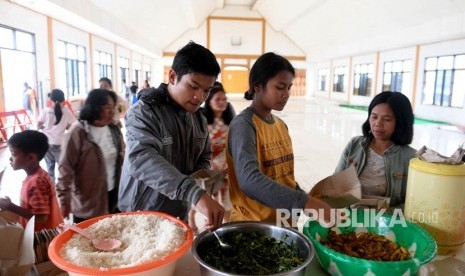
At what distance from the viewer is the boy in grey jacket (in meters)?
1.16

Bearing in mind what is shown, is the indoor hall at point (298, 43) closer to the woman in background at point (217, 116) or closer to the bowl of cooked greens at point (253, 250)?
the bowl of cooked greens at point (253, 250)

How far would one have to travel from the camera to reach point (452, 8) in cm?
956

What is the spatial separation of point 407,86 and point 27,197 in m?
14.2

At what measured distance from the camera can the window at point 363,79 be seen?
55.8ft

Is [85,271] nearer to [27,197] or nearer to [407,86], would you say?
[27,197]

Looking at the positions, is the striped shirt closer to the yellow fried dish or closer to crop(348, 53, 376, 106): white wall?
the yellow fried dish

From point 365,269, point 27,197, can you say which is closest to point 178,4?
point 27,197

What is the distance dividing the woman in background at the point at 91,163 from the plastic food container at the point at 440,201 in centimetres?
189

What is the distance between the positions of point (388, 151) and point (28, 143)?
6.59 feet

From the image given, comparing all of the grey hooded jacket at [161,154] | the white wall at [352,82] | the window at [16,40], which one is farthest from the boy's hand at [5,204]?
the white wall at [352,82]

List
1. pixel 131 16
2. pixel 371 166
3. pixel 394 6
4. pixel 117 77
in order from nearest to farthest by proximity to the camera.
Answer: pixel 371 166, pixel 394 6, pixel 131 16, pixel 117 77

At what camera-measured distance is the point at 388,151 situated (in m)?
1.81

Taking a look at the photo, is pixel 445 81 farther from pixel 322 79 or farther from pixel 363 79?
pixel 322 79

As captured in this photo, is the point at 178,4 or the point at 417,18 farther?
the point at 178,4
